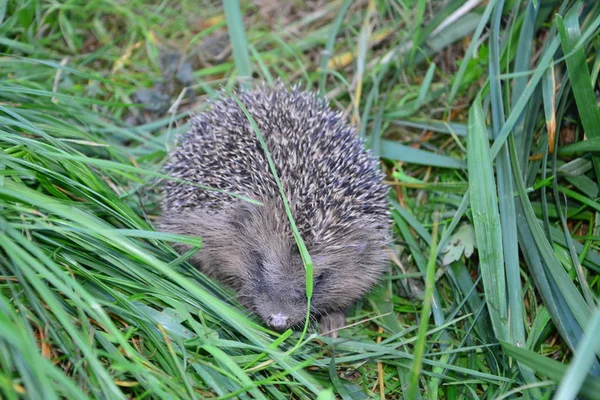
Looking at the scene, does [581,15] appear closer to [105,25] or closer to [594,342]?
[594,342]

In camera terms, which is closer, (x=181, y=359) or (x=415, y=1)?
(x=181, y=359)

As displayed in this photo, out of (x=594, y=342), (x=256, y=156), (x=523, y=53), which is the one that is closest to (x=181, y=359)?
(x=256, y=156)

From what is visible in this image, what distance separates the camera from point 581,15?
383 cm

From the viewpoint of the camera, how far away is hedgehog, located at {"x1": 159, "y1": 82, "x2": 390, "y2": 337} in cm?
351

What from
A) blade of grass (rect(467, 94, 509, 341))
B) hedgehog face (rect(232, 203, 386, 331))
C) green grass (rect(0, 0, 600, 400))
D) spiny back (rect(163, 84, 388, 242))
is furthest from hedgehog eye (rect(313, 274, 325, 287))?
blade of grass (rect(467, 94, 509, 341))

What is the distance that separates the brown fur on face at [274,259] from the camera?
3451mm

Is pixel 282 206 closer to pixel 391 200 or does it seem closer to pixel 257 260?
pixel 257 260

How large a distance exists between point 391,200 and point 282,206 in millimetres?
1133

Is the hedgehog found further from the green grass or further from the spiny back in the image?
the green grass

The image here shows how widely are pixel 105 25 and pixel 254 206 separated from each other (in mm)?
2921

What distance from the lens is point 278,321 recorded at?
10.9 ft

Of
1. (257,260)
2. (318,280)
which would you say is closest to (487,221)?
(318,280)

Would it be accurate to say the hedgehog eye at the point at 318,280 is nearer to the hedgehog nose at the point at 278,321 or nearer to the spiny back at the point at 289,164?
the spiny back at the point at 289,164

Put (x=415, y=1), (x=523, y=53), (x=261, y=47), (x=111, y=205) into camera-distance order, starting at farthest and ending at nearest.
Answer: (x=261, y=47), (x=415, y=1), (x=523, y=53), (x=111, y=205)
